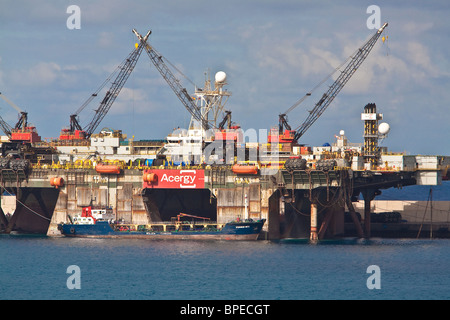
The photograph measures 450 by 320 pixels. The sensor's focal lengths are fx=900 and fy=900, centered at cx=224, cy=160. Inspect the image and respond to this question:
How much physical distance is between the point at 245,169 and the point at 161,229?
15.3 meters

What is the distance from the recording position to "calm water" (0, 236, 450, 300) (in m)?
85.8

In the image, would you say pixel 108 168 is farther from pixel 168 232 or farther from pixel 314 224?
pixel 314 224

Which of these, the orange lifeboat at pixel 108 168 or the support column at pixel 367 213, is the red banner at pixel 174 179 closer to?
the orange lifeboat at pixel 108 168

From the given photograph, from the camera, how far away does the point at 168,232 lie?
419 ft

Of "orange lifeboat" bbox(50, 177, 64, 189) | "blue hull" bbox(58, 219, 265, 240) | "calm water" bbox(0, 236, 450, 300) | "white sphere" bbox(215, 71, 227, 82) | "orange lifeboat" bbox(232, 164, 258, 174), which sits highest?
"white sphere" bbox(215, 71, 227, 82)

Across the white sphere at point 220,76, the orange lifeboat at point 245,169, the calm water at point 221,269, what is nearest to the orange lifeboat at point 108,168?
the calm water at point 221,269

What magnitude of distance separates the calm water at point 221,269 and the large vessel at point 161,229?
208 cm

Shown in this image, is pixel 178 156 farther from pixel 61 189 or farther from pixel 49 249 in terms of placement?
pixel 49 249

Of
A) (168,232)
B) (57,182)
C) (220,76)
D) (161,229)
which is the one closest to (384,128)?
(220,76)

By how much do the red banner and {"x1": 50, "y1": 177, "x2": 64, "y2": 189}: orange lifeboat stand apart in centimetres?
1276

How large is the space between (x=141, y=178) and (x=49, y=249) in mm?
20045

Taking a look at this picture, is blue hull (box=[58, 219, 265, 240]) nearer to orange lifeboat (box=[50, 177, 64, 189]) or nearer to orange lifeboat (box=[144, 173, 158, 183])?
orange lifeboat (box=[50, 177, 64, 189])

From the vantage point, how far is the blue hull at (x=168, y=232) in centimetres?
12469

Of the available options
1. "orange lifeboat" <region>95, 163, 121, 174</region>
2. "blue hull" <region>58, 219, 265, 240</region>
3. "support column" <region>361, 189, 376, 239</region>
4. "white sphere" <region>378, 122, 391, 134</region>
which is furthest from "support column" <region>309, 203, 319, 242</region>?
"orange lifeboat" <region>95, 163, 121, 174</region>
